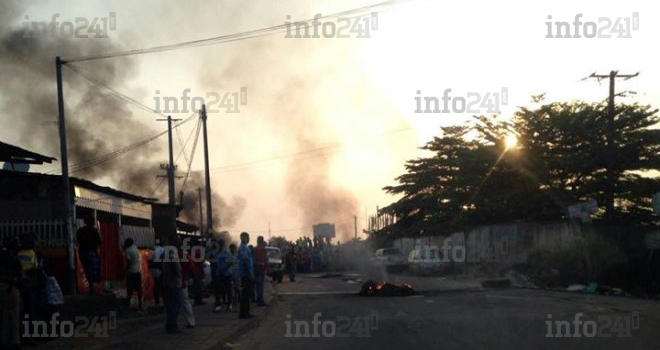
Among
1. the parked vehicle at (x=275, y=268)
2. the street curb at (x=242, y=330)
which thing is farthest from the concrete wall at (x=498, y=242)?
the street curb at (x=242, y=330)

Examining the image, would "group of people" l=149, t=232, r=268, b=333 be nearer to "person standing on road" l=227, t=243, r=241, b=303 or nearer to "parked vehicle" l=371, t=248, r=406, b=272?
"person standing on road" l=227, t=243, r=241, b=303

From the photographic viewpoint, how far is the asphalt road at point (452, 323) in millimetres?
12211

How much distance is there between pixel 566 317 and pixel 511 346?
15.3 feet

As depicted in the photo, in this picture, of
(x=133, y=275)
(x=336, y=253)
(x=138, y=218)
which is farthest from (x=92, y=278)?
(x=336, y=253)

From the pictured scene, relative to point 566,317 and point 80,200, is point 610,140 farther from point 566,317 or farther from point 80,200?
point 80,200

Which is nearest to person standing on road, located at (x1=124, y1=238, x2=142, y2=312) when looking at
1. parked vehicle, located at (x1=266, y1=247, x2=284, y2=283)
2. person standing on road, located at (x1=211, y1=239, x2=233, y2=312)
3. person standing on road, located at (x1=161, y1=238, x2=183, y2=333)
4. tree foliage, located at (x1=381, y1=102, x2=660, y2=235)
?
person standing on road, located at (x1=211, y1=239, x2=233, y2=312)

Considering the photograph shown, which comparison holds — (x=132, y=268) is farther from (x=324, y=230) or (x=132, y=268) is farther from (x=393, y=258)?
(x=324, y=230)

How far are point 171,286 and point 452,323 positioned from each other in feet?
17.5

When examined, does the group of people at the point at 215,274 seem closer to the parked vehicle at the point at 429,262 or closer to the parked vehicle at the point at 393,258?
the parked vehicle at the point at 429,262

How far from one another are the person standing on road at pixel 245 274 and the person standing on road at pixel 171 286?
9.49 ft

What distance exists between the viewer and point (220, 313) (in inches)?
718

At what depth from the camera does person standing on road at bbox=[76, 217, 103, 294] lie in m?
17.9

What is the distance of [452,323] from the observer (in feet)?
49.3

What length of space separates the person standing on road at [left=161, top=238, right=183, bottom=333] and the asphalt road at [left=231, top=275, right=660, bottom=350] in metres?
1.25
